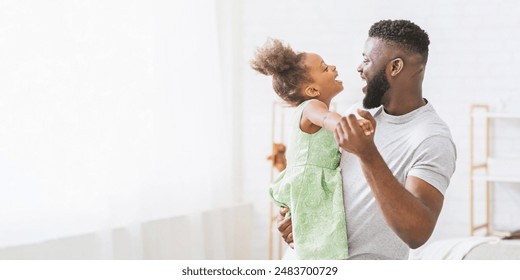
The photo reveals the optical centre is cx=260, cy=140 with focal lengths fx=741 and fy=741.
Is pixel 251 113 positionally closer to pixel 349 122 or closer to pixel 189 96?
pixel 189 96

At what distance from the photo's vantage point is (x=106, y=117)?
2.64 m

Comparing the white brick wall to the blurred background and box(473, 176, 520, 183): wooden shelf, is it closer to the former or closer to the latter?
the blurred background

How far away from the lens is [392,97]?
1276 millimetres

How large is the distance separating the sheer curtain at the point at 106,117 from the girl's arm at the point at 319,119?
1264mm

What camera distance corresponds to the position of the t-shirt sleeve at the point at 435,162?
1170mm

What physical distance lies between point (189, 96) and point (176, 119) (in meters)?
0.14

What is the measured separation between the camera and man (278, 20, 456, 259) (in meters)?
1.11

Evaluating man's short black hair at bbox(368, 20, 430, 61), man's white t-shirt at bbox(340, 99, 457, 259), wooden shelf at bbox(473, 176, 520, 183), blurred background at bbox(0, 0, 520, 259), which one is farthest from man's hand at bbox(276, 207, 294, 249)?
wooden shelf at bbox(473, 176, 520, 183)

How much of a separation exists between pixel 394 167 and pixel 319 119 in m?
0.15

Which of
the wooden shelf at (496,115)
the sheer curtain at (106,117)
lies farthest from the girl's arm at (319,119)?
the wooden shelf at (496,115)

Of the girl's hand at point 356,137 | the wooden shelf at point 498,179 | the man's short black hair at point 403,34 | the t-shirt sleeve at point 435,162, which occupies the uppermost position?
the man's short black hair at point 403,34

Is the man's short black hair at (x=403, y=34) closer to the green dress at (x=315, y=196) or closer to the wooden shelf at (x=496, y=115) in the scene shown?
the green dress at (x=315, y=196)

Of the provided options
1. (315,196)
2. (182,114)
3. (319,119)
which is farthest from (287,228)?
(182,114)
